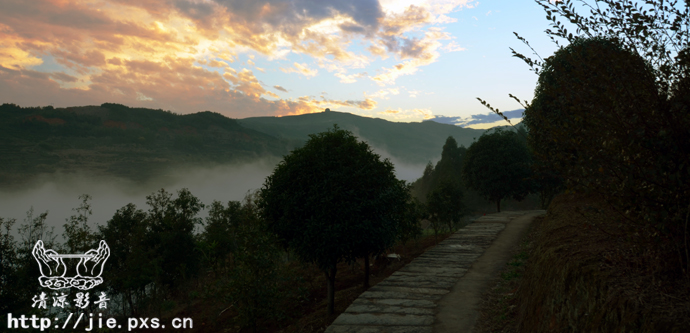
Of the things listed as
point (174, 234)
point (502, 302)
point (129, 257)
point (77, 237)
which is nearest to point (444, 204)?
point (502, 302)

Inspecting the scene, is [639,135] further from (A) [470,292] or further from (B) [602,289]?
(A) [470,292]

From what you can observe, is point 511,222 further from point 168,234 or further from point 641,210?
point 168,234

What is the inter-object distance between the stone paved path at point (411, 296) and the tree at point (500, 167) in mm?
17808

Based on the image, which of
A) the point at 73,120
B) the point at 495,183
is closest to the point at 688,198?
the point at 495,183

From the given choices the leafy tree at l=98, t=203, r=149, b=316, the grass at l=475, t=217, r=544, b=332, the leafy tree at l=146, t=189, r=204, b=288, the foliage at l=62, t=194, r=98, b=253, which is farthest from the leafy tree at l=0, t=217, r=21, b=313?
the grass at l=475, t=217, r=544, b=332

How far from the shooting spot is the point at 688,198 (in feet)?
8.07

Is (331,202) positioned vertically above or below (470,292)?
above

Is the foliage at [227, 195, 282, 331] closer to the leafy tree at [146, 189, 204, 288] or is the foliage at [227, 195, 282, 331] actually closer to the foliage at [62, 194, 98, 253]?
the leafy tree at [146, 189, 204, 288]

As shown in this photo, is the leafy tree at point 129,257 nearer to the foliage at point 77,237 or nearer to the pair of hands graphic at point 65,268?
the foliage at point 77,237

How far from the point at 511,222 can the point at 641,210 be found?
43.6ft

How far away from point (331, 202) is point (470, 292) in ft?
10.7

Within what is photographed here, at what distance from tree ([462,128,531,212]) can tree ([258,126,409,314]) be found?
64.1 feet

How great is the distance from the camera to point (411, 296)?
5.85m

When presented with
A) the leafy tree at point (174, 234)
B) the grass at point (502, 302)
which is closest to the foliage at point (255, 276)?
the grass at point (502, 302)
